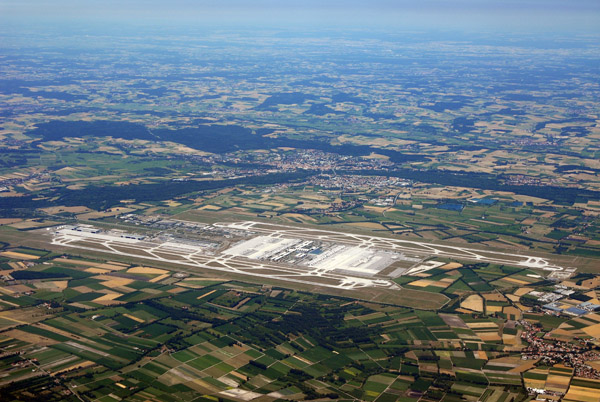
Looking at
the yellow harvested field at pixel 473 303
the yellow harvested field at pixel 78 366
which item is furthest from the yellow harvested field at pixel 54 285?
the yellow harvested field at pixel 473 303

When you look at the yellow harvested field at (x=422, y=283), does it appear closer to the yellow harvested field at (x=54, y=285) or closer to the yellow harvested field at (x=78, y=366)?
the yellow harvested field at (x=78, y=366)

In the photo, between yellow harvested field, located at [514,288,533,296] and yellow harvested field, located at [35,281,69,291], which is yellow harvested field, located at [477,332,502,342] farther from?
yellow harvested field, located at [35,281,69,291]

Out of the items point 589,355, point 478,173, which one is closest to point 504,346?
point 589,355

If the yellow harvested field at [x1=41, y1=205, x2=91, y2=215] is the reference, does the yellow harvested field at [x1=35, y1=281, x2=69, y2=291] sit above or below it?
above

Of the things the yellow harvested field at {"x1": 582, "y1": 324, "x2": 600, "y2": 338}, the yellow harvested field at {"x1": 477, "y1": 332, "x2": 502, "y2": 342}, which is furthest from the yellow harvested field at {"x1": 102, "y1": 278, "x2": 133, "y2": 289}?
the yellow harvested field at {"x1": 582, "y1": 324, "x2": 600, "y2": 338}

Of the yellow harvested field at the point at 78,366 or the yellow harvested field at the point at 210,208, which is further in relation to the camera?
the yellow harvested field at the point at 210,208

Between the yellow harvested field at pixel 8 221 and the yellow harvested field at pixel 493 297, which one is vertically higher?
the yellow harvested field at pixel 493 297

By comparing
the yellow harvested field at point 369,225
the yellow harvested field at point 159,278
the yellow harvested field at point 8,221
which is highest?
the yellow harvested field at point 369,225

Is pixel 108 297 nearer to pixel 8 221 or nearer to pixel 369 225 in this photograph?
pixel 8 221

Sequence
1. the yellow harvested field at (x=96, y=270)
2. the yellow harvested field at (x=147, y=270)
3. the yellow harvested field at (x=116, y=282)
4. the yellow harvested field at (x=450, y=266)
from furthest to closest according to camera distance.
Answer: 1. the yellow harvested field at (x=450, y=266)
2. the yellow harvested field at (x=96, y=270)
3. the yellow harvested field at (x=147, y=270)
4. the yellow harvested field at (x=116, y=282)
